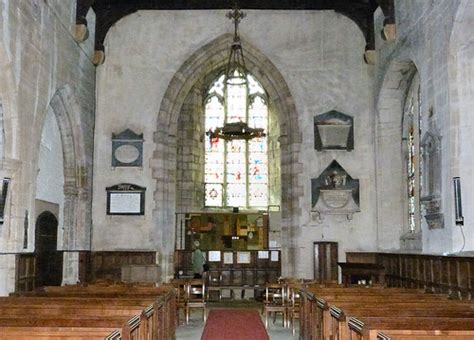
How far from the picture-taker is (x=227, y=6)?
46.1 feet

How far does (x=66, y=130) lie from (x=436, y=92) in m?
7.43

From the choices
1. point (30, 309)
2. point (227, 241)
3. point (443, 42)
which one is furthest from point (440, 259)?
point (227, 241)

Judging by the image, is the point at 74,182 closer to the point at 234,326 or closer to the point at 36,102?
the point at 36,102

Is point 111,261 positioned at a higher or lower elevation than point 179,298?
higher

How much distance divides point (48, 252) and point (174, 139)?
4.06 metres

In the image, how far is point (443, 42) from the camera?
29.8ft

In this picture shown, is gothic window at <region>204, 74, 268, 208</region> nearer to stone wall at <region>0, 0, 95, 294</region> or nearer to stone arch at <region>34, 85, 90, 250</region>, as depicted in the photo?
stone arch at <region>34, 85, 90, 250</region>

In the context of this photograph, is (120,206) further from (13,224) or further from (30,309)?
(30,309)

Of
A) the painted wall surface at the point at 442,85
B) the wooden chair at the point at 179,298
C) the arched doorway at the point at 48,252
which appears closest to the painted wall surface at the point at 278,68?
the arched doorway at the point at 48,252

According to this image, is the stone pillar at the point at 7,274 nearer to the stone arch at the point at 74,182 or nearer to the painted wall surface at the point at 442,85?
the stone arch at the point at 74,182

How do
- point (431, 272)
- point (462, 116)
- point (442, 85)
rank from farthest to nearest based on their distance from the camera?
1. point (431, 272)
2. point (442, 85)
3. point (462, 116)

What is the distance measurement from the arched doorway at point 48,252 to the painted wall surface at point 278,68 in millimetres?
1443

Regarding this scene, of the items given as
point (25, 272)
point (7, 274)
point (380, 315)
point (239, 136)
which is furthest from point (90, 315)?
point (239, 136)

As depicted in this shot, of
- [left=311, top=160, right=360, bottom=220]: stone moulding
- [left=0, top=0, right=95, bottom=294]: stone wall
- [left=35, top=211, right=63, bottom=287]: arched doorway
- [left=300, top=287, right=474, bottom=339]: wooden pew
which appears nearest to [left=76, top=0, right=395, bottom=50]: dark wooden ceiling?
[left=0, top=0, right=95, bottom=294]: stone wall
